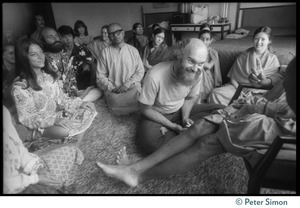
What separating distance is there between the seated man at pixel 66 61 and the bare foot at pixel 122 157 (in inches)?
14.1

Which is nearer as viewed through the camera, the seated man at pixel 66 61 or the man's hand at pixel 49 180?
the man's hand at pixel 49 180

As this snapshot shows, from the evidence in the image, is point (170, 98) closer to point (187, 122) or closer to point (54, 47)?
point (187, 122)

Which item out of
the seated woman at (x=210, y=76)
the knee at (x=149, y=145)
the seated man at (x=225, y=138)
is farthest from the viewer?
the seated woman at (x=210, y=76)

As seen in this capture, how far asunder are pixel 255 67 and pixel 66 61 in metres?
0.86

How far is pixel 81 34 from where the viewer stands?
1041 millimetres

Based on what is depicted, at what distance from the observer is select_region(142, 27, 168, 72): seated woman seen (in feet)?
3.84

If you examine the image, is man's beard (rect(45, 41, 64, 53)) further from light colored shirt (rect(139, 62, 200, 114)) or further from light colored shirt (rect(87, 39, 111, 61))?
light colored shirt (rect(139, 62, 200, 114))

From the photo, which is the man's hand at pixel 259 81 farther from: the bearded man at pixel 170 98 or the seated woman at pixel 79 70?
the seated woman at pixel 79 70

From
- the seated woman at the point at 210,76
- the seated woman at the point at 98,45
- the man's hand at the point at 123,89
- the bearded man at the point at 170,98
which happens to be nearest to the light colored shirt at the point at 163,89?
the bearded man at the point at 170,98

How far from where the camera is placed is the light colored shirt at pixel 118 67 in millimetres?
1227

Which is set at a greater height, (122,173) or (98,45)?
(98,45)

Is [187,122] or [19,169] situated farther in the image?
[187,122]

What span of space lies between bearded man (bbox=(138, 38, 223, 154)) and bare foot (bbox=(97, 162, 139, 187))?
5.2 inches

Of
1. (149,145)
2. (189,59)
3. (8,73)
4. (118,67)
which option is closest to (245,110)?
(189,59)
